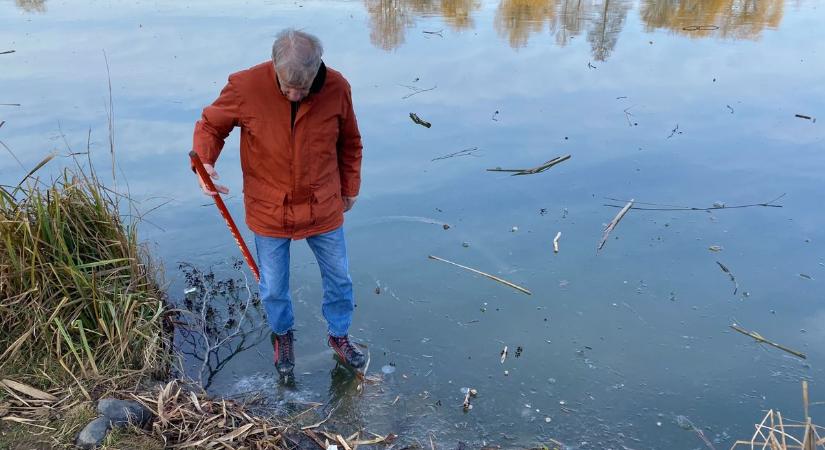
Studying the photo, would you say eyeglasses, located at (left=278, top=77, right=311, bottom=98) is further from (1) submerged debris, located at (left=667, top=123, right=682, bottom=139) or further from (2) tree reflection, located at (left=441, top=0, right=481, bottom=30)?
(2) tree reflection, located at (left=441, top=0, right=481, bottom=30)

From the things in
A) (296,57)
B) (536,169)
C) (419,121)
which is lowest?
(536,169)

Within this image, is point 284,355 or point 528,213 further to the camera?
point 528,213

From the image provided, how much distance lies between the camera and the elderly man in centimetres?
266

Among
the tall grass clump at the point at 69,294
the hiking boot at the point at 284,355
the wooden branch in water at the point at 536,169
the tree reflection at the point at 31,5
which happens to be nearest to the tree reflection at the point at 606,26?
the wooden branch in water at the point at 536,169

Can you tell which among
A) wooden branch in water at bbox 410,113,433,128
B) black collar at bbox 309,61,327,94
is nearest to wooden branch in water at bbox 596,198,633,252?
wooden branch in water at bbox 410,113,433,128

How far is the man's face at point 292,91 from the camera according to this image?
2576 mm

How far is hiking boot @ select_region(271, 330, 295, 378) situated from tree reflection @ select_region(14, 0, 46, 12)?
11.5 meters

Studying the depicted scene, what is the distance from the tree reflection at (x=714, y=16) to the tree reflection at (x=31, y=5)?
441 inches

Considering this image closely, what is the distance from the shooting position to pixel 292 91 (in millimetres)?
2615

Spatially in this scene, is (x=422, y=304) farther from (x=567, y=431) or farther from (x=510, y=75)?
(x=510, y=75)

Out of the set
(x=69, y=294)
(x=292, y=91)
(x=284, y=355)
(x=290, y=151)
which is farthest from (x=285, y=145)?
(x=69, y=294)

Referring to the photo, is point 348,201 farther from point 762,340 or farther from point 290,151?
point 762,340

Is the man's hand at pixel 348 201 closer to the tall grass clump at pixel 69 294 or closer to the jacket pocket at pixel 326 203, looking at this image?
the jacket pocket at pixel 326 203

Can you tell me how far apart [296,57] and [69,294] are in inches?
67.7
